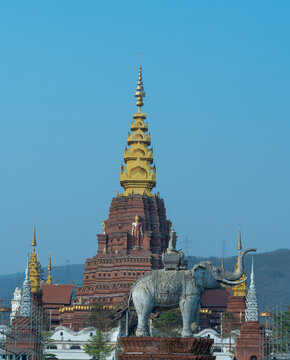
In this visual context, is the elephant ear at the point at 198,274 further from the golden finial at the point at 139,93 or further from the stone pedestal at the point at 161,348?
the golden finial at the point at 139,93

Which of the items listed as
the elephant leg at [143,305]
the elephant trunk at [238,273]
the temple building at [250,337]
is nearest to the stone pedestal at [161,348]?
the elephant leg at [143,305]

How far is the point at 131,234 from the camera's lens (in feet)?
378

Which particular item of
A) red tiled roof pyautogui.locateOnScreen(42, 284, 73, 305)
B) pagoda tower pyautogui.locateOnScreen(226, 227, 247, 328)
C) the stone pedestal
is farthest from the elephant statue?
red tiled roof pyautogui.locateOnScreen(42, 284, 73, 305)

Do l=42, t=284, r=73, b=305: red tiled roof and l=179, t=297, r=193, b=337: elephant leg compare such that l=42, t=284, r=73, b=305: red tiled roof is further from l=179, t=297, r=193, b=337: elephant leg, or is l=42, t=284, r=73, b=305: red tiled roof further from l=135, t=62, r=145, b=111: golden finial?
l=179, t=297, r=193, b=337: elephant leg

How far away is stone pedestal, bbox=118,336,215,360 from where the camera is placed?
115ft

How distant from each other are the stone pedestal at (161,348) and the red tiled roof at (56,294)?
83.3m

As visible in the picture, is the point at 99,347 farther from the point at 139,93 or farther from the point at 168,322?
the point at 139,93

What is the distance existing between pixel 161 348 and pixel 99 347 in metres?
55.7

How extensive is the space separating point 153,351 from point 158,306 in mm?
2226

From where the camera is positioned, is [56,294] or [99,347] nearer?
[99,347]

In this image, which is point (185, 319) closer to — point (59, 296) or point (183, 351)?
point (183, 351)

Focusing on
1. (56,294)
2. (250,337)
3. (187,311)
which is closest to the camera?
(187,311)

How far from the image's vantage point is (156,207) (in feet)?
384

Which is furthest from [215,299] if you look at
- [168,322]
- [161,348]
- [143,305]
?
[161,348]
